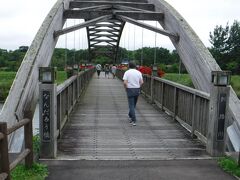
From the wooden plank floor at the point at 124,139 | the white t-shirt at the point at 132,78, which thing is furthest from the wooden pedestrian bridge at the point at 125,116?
the white t-shirt at the point at 132,78

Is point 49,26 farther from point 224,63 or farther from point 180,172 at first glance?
point 224,63

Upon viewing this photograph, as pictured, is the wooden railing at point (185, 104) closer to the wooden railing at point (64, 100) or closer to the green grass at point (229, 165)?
the green grass at point (229, 165)

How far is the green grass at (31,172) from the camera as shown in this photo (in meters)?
4.49

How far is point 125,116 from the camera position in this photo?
9641 mm

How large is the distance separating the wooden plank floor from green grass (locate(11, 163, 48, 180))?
72cm

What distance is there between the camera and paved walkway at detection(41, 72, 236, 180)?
486 cm

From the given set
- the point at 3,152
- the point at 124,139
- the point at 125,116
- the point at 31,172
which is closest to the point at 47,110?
the point at 31,172

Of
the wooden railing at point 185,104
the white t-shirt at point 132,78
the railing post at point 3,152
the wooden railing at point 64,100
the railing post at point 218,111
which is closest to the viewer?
the railing post at point 3,152

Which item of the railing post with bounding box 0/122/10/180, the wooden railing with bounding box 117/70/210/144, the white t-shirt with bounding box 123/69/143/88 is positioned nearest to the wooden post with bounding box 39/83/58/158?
the railing post with bounding box 0/122/10/180

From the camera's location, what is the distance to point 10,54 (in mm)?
69312

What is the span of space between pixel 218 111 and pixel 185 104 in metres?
2.11

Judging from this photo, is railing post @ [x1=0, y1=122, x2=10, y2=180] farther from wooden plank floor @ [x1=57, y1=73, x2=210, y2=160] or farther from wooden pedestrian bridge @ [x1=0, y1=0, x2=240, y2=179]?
wooden plank floor @ [x1=57, y1=73, x2=210, y2=160]

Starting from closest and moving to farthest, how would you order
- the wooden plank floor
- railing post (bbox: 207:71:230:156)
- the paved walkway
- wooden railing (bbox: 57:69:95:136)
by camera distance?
the paved walkway < railing post (bbox: 207:71:230:156) < the wooden plank floor < wooden railing (bbox: 57:69:95:136)

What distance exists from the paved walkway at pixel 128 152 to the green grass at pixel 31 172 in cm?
13
